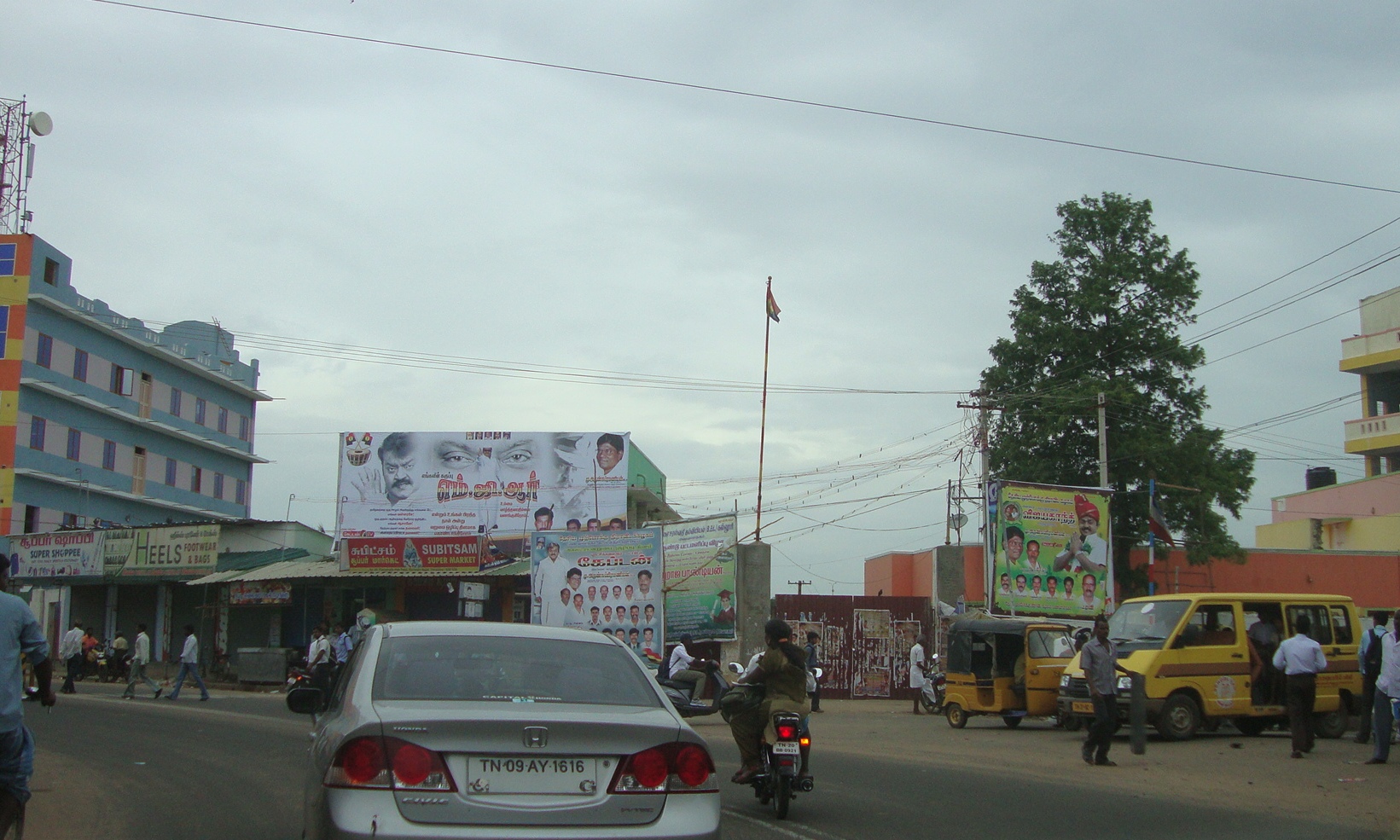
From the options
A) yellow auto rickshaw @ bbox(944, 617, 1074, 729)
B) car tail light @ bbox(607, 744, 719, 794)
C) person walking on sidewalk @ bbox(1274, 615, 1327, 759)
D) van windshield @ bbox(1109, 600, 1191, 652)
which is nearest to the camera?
car tail light @ bbox(607, 744, 719, 794)

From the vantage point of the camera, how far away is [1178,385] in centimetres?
3800

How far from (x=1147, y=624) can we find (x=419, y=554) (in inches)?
1007

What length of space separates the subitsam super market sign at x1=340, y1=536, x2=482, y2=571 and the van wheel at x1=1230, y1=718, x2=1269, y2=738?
24.5 meters

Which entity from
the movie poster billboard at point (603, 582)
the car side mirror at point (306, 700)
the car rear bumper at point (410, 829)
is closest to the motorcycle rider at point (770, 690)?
the car side mirror at point (306, 700)

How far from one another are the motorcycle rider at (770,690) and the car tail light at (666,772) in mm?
4670

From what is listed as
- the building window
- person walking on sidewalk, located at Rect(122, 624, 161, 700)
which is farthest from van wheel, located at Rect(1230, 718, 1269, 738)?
the building window

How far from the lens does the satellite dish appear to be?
48875 mm

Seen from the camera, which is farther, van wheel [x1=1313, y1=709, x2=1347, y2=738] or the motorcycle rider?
van wheel [x1=1313, y1=709, x2=1347, y2=738]

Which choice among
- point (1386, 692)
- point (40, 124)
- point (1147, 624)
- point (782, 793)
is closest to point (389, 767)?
point (782, 793)

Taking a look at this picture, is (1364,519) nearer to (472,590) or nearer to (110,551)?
(472,590)

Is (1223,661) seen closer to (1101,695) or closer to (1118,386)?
(1101,695)

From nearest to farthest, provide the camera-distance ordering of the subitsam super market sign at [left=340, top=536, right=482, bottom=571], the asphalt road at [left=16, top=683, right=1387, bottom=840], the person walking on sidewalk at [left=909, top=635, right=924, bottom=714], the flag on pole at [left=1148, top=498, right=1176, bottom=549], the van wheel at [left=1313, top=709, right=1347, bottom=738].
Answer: the asphalt road at [left=16, top=683, right=1387, bottom=840], the van wheel at [left=1313, top=709, right=1347, bottom=738], the person walking on sidewalk at [left=909, top=635, right=924, bottom=714], the flag on pole at [left=1148, top=498, right=1176, bottom=549], the subitsam super market sign at [left=340, top=536, right=482, bottom=571]

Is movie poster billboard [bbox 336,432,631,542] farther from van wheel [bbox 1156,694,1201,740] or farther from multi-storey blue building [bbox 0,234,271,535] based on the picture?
van wheel [bbox 1156,694,1201,740]

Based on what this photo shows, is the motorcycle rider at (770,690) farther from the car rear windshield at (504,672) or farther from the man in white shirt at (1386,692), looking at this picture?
the man in white shirt at (1386,692)
